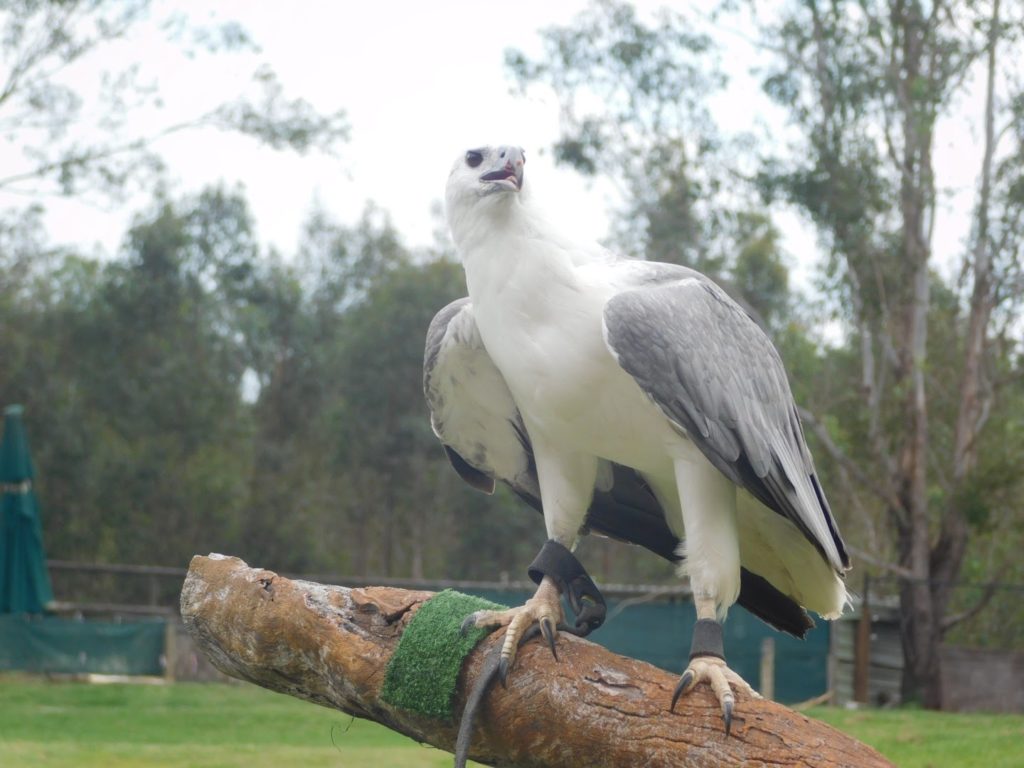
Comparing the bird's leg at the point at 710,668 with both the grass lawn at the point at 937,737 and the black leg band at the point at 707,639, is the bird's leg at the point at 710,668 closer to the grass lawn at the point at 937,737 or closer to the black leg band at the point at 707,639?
the black leg band at the point at 707,639

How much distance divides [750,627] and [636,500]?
9780mm

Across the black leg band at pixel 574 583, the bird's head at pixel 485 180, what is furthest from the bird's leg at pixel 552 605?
the bird's head at pixel 485 180

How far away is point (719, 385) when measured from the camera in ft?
11.0

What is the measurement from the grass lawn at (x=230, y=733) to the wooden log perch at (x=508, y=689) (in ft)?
8.05

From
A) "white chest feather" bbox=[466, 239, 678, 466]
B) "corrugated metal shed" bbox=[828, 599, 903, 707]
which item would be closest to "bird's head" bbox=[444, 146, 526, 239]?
"white chest feather" bbox=[466, 239, 678, 466]

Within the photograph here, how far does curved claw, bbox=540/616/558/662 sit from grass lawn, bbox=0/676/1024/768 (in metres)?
2.77

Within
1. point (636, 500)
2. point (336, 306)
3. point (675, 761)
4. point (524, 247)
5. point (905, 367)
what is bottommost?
point (675, 761)

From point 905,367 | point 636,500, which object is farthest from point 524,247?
point 905,367

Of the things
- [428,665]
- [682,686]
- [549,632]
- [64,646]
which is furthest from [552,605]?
[64,646]

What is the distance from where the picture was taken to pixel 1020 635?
61.3 feet

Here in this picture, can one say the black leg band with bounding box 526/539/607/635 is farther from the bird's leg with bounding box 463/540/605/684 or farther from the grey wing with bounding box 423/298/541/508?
the grey wing with bounding box 423/298/541/508

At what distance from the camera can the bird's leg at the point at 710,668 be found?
3.16 m

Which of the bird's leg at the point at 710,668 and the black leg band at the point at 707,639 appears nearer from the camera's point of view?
the bird's leg at the point at 710,668

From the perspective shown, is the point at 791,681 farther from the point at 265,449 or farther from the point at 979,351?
the point at 265,449
